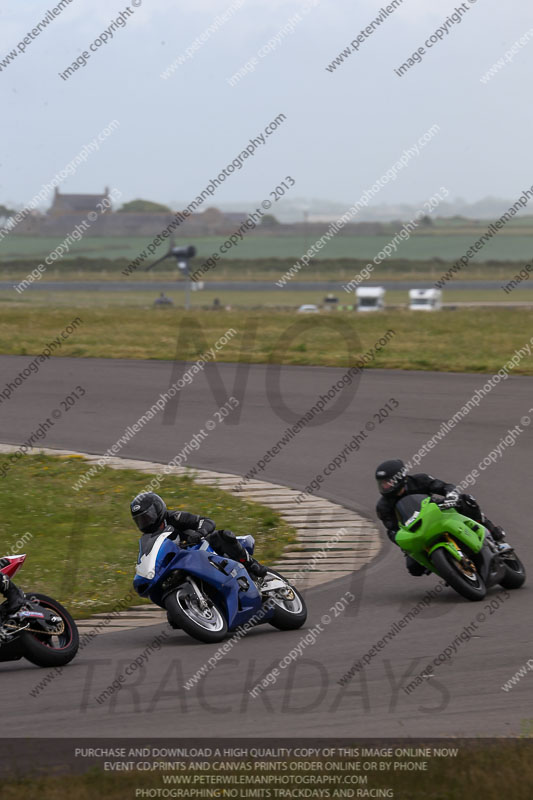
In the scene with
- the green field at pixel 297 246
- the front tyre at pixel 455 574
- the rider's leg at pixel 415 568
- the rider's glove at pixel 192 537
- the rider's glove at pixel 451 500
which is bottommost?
the green field at pixel 297 246

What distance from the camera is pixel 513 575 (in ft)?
30.4

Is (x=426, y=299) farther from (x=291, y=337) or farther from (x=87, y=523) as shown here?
(x=87, y=523)

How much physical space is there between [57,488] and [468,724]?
28.3ft

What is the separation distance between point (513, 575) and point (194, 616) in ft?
9.42

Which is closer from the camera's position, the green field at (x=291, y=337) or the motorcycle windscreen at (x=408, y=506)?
the motorcycle windscreen at (x=408, y=506)

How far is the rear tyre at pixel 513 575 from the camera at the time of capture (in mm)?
9252

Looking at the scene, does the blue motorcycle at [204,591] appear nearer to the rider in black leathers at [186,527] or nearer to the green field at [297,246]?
the rider in black leathers at [186,527]

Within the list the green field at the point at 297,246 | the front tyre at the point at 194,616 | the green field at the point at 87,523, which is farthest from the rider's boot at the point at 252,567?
the green field at the point at 297,246

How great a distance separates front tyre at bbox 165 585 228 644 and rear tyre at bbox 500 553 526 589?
8.37 ft

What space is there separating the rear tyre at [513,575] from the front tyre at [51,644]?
367cm

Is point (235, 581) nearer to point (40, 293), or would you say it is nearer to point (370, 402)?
point (370, 402)

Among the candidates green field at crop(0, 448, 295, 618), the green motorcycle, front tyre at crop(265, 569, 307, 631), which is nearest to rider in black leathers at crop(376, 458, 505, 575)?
the green motorcycle

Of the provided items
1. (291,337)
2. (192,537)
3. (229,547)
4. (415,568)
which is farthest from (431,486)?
(291,337)
